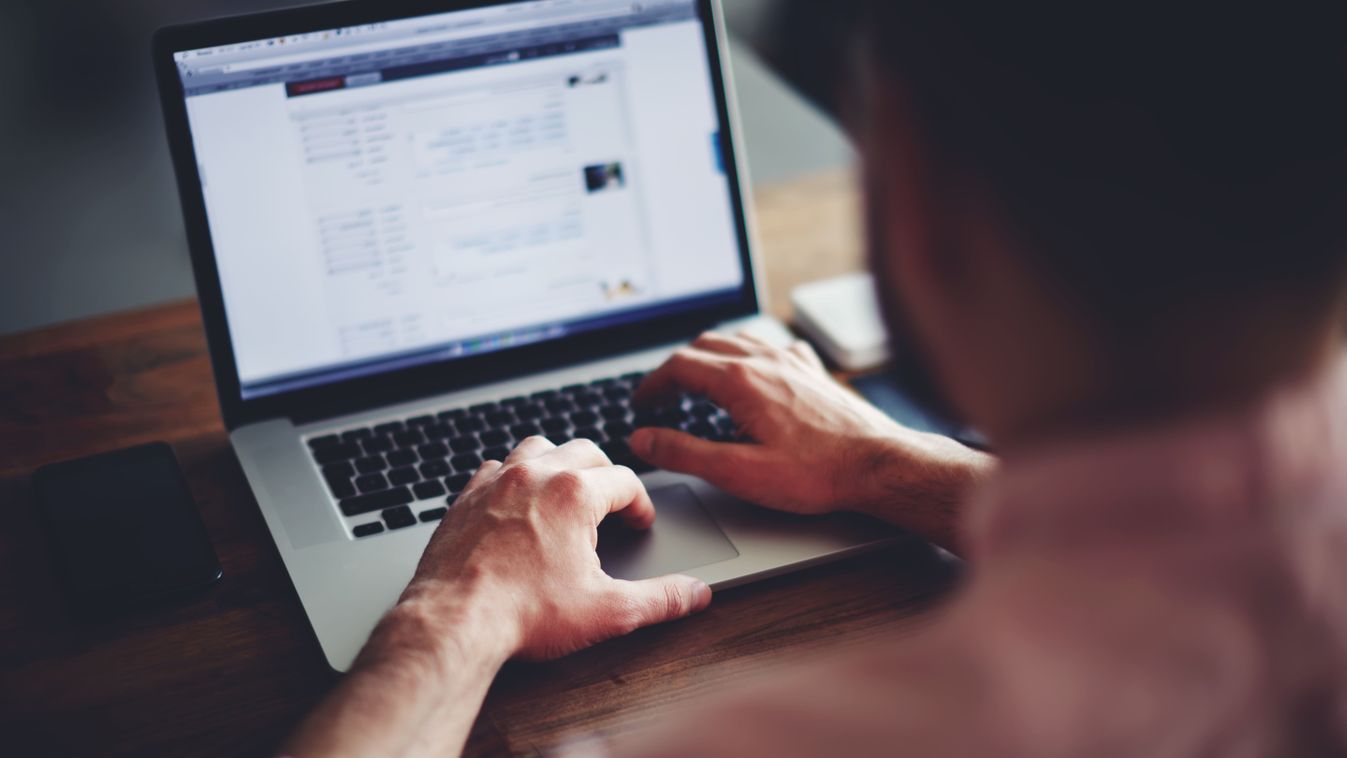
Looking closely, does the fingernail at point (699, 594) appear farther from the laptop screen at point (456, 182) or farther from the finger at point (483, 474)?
the laptop screen at point (456, 182)

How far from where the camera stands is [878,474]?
3.20 feet

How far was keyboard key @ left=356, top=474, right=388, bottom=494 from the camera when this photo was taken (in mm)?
1041

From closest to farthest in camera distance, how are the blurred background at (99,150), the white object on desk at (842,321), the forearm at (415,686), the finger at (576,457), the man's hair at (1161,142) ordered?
the man's hair at (1161,142), the forearm at (415,686), the finger at (576,457), the white object on desk at (842,321), the blurred background at (99,150)

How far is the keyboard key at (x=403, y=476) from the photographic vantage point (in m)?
1.05

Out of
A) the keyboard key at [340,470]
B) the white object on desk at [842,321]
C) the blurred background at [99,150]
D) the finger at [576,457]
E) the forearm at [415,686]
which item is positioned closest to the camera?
the forearm at [415,686]

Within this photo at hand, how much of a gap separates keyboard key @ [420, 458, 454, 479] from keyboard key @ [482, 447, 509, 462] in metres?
0.04

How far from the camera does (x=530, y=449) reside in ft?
3.24

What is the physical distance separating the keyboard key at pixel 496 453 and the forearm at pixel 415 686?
268 mm

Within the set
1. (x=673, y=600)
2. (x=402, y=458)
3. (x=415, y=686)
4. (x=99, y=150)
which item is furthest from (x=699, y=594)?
(x=99, y=150)

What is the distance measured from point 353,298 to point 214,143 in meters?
0.18

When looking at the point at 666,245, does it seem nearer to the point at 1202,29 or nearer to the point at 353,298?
the point at 353,298

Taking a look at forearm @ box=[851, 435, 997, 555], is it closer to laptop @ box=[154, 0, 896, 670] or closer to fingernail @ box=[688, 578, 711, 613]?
laptop @ box=[154, 0, 896, 670]

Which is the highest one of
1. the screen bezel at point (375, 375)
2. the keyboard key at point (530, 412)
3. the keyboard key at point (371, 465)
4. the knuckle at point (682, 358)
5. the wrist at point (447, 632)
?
the screen bezel at point (375, 375)

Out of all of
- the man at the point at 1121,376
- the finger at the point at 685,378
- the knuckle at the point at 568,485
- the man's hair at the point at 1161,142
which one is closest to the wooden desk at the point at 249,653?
the knuckle at the point at 568,485
